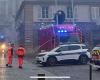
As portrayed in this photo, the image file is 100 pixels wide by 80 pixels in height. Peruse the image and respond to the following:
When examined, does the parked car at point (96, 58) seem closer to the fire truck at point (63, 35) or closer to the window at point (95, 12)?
the fire truck at point (63, 35)

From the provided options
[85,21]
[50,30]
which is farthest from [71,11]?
[50,30]

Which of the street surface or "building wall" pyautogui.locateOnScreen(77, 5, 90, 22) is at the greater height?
"building wall" pyautogui.locateOnScreen(77, 5, 90, 22)

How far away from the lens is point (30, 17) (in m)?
55.2

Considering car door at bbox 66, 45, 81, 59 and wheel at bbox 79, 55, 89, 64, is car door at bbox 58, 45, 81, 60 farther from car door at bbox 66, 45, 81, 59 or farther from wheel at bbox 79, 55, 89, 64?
wheel at bbox 79, 55, 89, 64

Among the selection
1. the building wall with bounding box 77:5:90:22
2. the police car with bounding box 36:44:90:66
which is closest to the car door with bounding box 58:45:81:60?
the police car with bounding box 36:44:90:66

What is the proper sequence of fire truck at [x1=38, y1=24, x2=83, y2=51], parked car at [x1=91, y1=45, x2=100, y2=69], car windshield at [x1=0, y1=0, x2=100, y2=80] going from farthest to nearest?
fire truck at [x1=38, y1=24, x2=83, y2=51] < parked car at [x1=91, y1=45, x2=100, y2=69] < car windshield at [x1=0, y1=0, x2=100, y2=80]

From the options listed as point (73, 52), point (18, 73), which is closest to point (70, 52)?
point (73, 52)

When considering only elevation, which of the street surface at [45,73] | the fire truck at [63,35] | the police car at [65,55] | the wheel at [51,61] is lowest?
the street surface at [45,73]

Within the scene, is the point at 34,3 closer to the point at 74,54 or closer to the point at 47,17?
the point at 47,17

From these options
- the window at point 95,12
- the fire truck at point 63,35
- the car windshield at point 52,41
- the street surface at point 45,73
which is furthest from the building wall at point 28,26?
the street surface at point 45,73

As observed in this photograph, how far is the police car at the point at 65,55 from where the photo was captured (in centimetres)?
2933

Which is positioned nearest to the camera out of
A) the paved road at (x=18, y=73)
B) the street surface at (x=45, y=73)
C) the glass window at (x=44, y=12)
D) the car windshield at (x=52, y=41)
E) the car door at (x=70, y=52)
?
the paved road at (x=18, y=73)

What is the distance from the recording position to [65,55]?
29516 millimetres

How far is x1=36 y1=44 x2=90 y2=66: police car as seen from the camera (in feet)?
96.2
